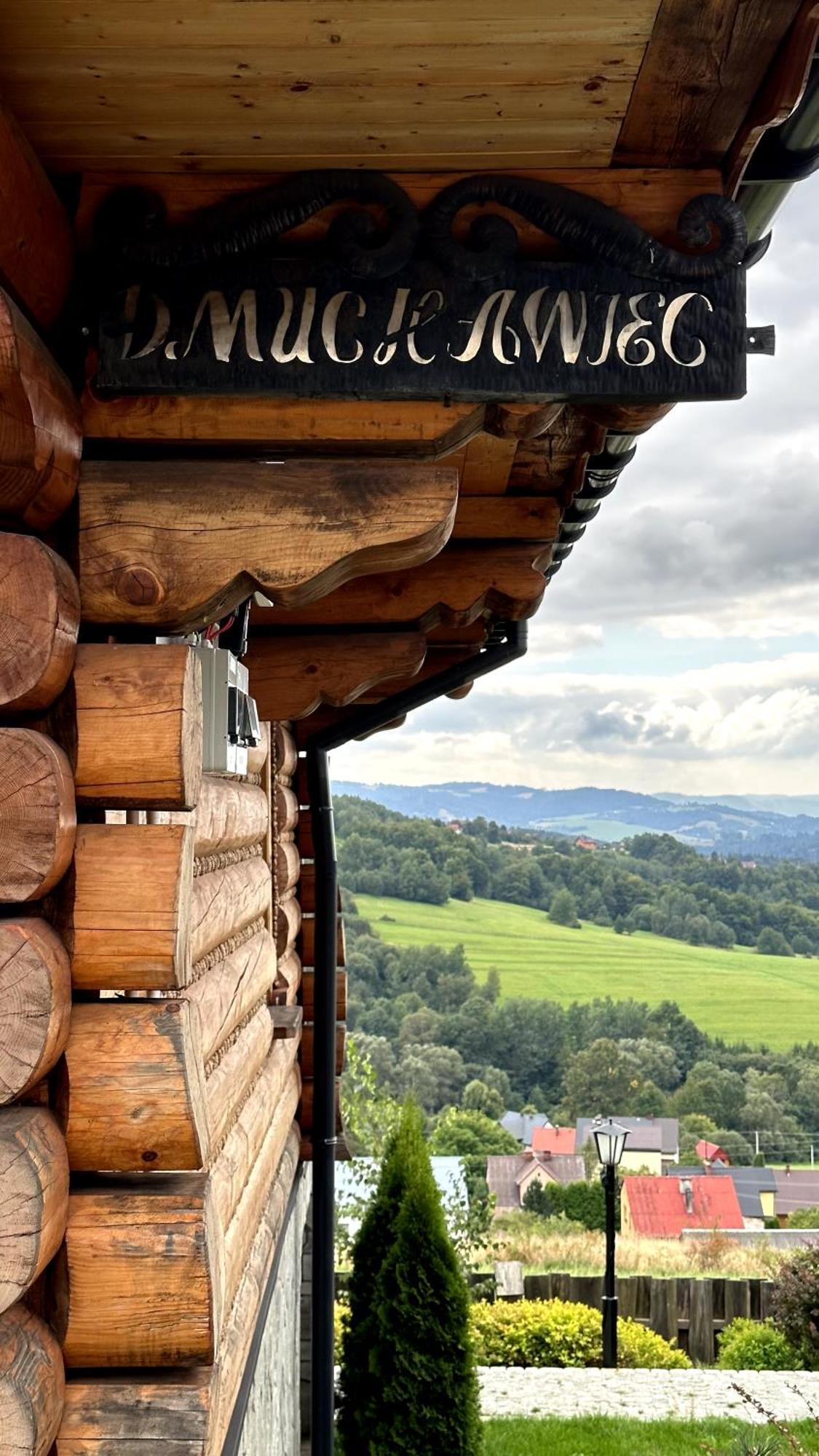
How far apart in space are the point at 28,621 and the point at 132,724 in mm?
181

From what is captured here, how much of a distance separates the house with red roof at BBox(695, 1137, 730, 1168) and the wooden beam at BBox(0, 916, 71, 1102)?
3554cm

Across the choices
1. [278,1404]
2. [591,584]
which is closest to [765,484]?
[591,584]

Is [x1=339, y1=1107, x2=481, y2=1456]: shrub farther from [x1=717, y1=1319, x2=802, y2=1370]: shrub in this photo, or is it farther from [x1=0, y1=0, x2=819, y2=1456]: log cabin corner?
[x1=0, y1=0, x2=819, y2=1456]: log cabin corner

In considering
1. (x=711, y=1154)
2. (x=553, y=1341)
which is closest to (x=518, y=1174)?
(x=711, y=1154)

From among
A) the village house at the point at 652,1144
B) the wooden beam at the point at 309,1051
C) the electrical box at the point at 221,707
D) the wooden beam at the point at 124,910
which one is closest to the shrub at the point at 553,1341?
the wooden beam at the point at 309,1051

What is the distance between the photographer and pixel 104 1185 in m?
1.61

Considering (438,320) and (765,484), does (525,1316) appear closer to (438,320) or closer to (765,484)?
(438,320)

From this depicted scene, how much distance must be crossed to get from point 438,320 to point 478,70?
0.94ft

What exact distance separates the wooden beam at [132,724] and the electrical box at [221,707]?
2.48ft

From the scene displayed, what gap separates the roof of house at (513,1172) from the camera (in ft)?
100

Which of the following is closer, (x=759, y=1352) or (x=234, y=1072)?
(x=234, y=1072)

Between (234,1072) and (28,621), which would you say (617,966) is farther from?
(28,621)

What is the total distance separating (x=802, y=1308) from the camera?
9.68 metres

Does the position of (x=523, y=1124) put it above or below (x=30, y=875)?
below
